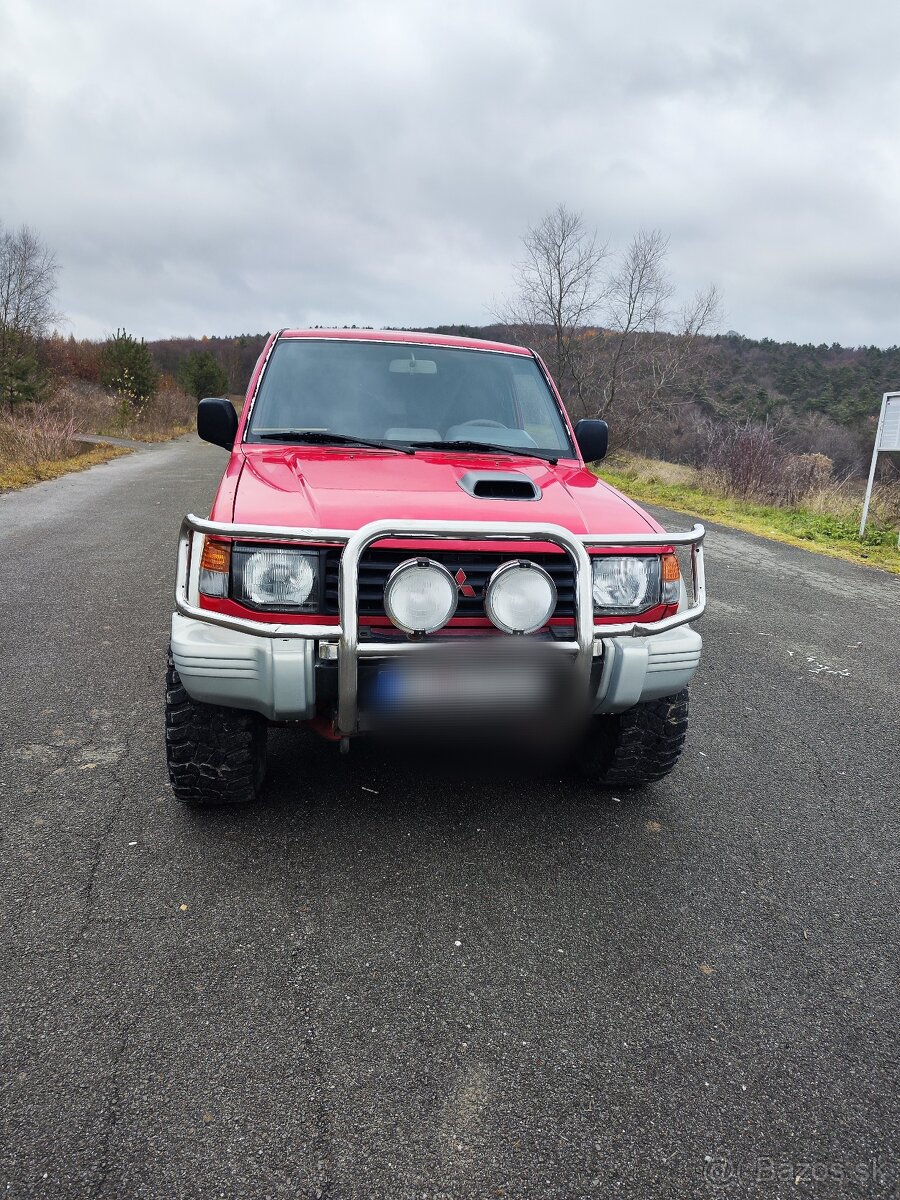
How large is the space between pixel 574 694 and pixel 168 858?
1.44 meters

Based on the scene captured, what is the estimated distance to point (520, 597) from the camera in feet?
7.14

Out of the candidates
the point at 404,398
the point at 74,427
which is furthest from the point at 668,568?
the point at 74,427

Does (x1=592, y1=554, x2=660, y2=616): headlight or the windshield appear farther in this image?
the windshield

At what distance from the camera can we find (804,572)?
8.21 m

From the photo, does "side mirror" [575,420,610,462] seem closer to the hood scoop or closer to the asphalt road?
the hood scoop

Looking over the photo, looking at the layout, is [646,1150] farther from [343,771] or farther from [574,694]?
[343,771]

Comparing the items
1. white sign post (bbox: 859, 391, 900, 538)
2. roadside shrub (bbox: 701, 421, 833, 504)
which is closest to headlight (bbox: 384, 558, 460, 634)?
white sign post (bbox: 859, 391, 900, 538)

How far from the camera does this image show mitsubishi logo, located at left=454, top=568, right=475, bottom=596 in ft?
7.27

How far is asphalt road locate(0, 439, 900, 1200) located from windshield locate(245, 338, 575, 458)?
4.83ft

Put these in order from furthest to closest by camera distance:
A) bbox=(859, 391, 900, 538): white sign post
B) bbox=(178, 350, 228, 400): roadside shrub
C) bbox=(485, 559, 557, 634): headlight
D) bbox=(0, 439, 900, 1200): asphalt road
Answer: bbox=(178, 350, 228, 400): roadside shrub < bbox=(859, 391, 900, 538): white sign post < bbox=(485, 559, 557, 634): headlight < bbox=(0, 439, 900, 1200): asphalt road

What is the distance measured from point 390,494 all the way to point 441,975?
1.46 metres

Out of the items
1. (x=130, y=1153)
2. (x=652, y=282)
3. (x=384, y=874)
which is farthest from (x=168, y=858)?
(x=652, y=282)

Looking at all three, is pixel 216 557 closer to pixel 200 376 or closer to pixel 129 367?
pixel 129 367

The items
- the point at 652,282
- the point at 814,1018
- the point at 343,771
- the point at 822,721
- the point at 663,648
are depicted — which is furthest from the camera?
the point at 652,282
